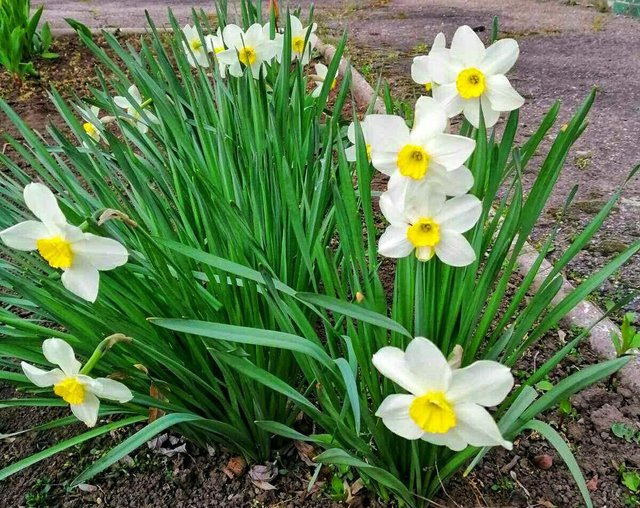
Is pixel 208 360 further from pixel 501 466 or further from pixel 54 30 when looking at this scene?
pixel 54 30

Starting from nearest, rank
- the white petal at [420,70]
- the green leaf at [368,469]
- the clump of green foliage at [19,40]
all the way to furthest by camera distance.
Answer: the green leaf at [368,469]
the white petal at [420,70]
the clump of green foliage at [19,40]

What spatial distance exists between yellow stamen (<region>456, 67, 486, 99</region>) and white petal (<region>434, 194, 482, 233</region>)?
192mm

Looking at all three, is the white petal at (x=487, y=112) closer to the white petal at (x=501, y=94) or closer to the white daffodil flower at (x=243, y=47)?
the white petal at (x=501, y=94)

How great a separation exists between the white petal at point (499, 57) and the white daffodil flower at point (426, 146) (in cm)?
18

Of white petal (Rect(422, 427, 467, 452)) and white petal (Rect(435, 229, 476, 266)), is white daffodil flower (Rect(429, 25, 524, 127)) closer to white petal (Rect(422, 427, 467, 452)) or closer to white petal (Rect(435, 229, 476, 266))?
white petal (Rect(435, 229, 476, 266))

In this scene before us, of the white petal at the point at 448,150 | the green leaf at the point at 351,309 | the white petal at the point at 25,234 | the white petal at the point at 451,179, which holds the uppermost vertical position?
the white petal at the point at 448,150

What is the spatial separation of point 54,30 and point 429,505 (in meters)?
4.96

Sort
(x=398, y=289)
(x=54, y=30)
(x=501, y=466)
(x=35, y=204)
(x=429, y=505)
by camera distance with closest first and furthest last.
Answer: (x=35, y=204) < (x=398, y=289) < (x=429, y=505) < (x=501, y=466) < (x=54, y=30)

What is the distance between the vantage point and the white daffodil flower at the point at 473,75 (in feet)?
→ 3.36

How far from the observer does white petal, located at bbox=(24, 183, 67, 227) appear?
0.91 metres

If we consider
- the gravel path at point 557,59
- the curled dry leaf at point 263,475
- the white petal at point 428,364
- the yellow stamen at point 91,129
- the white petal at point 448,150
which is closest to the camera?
the white petal at point 428,364

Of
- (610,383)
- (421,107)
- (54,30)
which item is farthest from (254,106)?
(54,30)

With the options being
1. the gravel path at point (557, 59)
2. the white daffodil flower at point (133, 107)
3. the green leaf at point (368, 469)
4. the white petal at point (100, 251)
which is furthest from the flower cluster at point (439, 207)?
the gravel path at point (557, 59)

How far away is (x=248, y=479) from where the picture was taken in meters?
1.44
